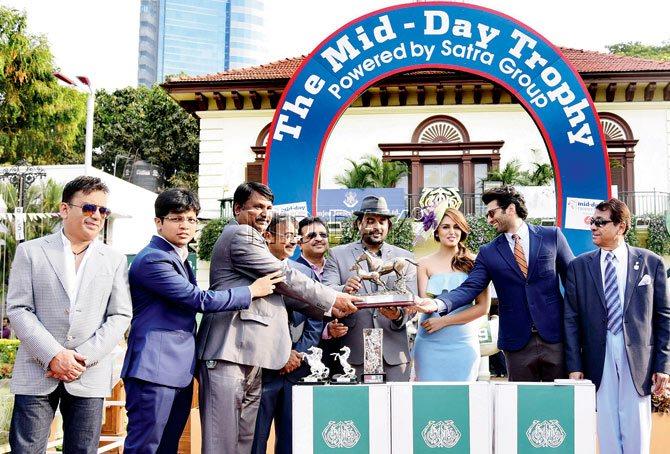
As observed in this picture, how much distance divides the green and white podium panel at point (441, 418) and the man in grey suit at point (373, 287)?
3.00 feet

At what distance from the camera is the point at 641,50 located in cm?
3666

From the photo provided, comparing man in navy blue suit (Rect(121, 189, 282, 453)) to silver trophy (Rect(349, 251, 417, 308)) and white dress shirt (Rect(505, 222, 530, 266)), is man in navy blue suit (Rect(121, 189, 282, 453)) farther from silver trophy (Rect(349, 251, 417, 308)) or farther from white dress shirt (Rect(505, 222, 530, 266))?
white dress shirt (Rect(505, 222, 530, 266))

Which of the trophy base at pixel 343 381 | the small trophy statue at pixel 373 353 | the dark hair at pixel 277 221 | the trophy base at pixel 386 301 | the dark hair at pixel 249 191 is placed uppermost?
the dark hair at pixel 249 191

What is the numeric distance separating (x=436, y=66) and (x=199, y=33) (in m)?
126

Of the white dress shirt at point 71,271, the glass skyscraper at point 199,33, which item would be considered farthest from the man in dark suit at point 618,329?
the glass skyscraper at point 199,33

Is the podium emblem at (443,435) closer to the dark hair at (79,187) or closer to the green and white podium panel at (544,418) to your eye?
the green and white podium panel at (544,418)

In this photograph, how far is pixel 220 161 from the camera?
19953 mm

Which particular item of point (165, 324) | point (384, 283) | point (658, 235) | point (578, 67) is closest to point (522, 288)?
point (384, 283)

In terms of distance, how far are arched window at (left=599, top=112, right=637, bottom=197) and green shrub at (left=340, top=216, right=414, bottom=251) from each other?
18.3 feet

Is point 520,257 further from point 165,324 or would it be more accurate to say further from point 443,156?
point 443,156

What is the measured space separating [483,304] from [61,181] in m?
14.1

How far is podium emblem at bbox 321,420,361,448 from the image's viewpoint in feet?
11.7

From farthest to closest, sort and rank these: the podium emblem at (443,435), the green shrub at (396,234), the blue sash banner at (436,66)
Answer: the green shrub at (396,234) → the blue sash banner at (436,66) → the podium emblem at (443,435)

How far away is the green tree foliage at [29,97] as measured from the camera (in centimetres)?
1539
